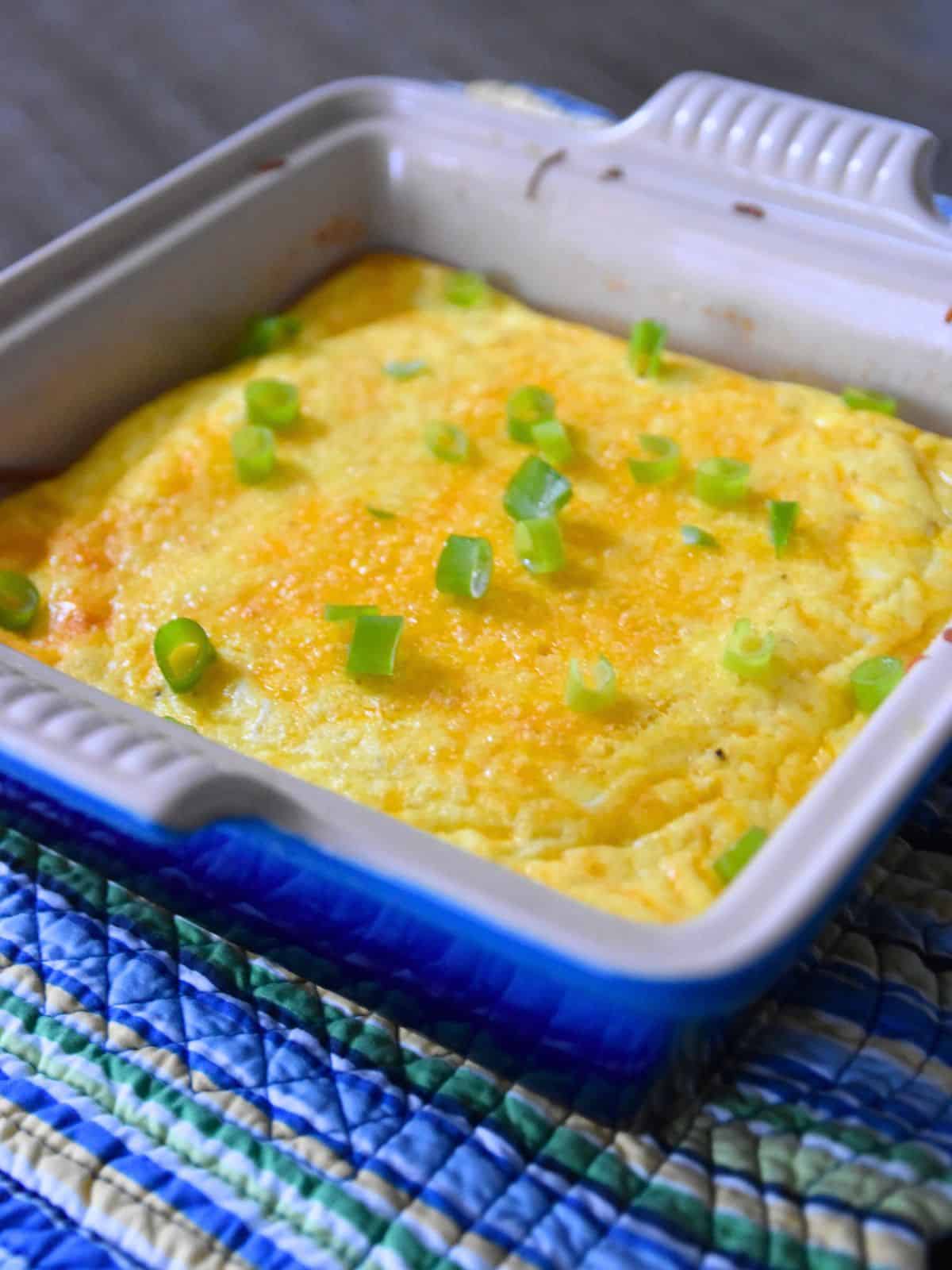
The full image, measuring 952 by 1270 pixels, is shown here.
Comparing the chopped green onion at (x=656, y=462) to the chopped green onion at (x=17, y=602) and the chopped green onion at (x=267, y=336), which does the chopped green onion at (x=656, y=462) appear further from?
the chopped green onion at (x=17, y=602)

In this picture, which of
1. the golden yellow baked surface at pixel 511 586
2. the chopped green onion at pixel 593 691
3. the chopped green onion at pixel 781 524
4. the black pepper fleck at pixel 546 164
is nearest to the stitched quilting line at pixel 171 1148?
the golden yellow baked surface at pixel 511 586

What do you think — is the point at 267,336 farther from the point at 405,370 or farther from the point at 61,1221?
the point at 61,1221

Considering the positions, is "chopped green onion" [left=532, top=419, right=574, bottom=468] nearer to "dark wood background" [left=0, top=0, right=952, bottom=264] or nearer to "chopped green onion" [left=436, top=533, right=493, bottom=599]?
"chopped green onion" [left=436, top=533, right=493, bottom=599]

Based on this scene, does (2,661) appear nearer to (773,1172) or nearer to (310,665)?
(310,665)

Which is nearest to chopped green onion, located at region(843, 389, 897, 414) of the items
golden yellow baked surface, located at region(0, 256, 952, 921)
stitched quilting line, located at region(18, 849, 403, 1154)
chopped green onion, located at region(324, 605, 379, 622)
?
golden yellow baked surface, located at region(0, 256, 952, 921)

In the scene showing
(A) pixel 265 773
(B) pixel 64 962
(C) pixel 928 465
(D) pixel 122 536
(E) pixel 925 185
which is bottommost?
(B) pixel 64 962

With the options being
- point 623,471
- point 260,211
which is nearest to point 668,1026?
point 623,471
